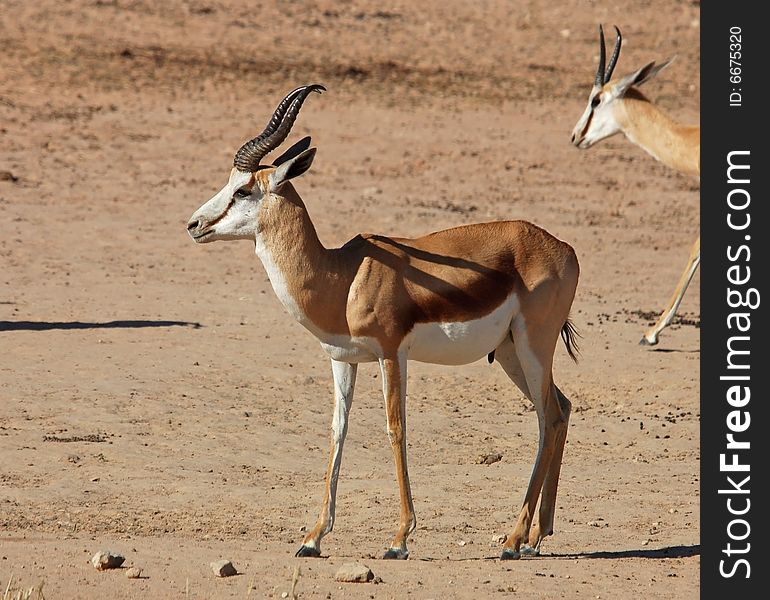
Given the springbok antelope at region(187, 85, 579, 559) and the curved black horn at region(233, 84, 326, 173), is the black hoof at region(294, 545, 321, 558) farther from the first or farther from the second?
the curved black horn at region(233, 84, 326, 173)

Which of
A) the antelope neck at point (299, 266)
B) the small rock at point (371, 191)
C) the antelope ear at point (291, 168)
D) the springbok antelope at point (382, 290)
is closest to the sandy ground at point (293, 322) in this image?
the small rock at point (371, 191)

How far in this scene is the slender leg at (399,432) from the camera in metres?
7.93

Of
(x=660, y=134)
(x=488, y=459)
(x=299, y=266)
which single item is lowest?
(x=488, y=459)

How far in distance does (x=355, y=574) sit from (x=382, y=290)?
150 centimetres

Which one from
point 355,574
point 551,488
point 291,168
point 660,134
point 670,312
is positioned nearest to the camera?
point 355,574

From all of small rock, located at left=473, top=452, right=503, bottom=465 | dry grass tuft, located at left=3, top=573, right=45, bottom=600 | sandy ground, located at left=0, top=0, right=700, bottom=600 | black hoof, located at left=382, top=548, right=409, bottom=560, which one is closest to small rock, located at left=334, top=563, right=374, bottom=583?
sandy ground, located at left=0, top=0, right=700, bottom=600

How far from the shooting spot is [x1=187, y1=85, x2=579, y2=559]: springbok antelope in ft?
26.0

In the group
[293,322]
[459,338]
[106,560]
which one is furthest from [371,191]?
[106,560]

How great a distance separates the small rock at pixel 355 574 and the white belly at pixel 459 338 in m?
1.23

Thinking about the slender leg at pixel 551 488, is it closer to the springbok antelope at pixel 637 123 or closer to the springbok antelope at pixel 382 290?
the springbok antelope at pixel 382 290

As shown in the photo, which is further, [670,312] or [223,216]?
[670,312]

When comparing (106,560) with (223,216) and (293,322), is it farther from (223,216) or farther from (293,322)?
(293,322)

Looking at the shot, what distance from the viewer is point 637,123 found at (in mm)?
15352

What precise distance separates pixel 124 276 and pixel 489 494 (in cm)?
646
